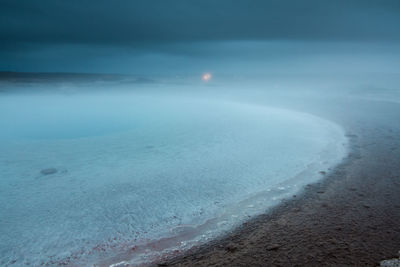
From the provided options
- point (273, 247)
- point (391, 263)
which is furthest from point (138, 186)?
point (391, 263)

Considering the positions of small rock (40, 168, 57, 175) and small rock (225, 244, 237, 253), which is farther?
small rock (40, 168, 57, 175)

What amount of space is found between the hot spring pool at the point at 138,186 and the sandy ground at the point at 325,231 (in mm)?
361

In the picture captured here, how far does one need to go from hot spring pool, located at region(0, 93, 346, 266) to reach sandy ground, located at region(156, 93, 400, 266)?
0.36m

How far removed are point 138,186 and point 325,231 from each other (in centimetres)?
383

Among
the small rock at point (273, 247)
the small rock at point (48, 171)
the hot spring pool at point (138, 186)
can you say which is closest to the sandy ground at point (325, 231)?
the small rock at point (273, 247)

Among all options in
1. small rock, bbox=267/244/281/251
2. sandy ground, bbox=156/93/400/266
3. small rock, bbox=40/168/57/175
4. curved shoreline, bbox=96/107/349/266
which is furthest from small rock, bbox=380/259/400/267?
small rock, bbox=40/168/57/175

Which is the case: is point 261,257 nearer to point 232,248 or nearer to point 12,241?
point 232,248

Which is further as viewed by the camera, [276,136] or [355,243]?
[276,136]

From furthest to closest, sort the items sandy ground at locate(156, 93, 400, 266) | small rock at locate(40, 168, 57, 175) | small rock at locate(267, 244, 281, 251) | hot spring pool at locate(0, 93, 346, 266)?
small rock at locate(40, 168, 57, 175), hot spring pool at locate(0, 93, 346, 266), small rock at locate(267, 244, 281, 251), sandy ground at locate(156, 93, 400, 266)

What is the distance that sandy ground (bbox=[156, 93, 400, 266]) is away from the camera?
8.89 feet

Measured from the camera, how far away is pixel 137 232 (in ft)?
11.4

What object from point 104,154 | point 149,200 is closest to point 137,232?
point 149,200

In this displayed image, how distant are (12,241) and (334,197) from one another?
5.23m

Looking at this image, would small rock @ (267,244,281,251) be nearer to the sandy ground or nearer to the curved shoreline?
the sandy ground
